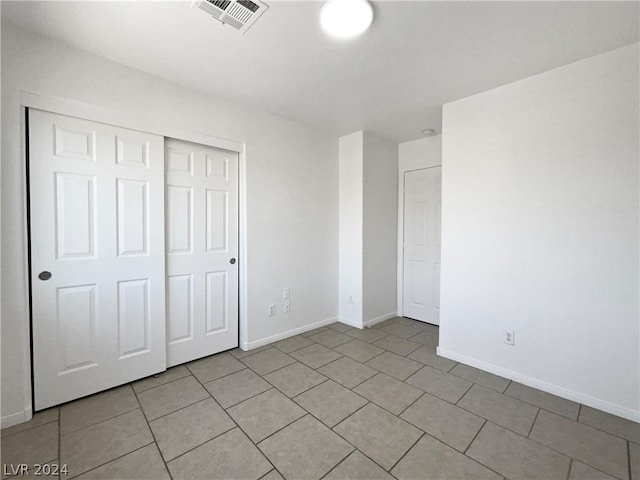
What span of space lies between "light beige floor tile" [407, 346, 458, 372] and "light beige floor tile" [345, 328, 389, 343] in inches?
18.8

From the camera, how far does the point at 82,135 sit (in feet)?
6.62

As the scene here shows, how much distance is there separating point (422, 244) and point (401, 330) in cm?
117

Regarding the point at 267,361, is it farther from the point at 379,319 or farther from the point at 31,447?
the point at 379,319

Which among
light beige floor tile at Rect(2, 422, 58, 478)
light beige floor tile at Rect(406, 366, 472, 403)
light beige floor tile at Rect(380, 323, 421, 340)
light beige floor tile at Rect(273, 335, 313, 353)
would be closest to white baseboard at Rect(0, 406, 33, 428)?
light beige floor tile at Rect(2, 422, 58, 478)

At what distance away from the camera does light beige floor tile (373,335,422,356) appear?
2.92 m

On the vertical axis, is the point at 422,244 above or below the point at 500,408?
above

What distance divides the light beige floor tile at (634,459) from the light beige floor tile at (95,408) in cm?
296

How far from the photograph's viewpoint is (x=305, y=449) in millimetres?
1615

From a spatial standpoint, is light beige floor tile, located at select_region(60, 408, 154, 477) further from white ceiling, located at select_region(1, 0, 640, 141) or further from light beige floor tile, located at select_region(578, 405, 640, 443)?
light beige floor tile, located at select_region(578, 405, 640, 443)

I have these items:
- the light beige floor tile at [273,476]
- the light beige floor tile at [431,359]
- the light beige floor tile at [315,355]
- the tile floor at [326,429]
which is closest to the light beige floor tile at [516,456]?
the tile floor at [326,429]

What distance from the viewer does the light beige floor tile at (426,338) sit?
310 cm

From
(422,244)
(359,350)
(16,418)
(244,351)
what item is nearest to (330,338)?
(359,350)

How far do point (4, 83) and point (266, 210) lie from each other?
1981 mm

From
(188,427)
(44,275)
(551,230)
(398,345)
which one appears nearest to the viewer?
(188,427)
